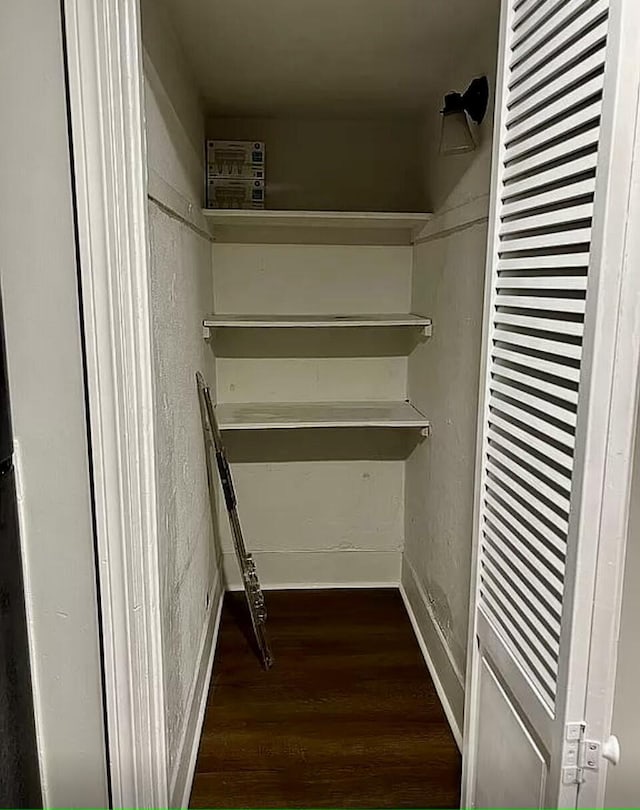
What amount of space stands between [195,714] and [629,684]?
1.56 metres

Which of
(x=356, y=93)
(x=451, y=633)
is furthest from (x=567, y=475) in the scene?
(x=356, y=93)

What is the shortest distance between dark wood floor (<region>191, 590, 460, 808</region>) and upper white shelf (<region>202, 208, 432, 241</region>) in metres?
1.73

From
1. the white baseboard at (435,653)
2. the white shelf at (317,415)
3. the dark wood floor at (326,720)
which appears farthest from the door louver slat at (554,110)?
the dark wood floor at (326,720)

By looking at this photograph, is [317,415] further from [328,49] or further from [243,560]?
[328,49]

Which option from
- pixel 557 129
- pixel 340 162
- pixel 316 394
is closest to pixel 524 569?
pixel 557 129

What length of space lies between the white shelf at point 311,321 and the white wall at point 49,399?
58.9 inches

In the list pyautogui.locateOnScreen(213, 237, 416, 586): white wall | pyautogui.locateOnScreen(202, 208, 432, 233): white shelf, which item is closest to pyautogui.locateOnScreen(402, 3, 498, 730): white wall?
pyautogui.locateOnScreen(202, 208, 432, 233): white shelf

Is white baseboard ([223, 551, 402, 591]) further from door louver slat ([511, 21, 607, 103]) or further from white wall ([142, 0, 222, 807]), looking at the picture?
door louver slat ([511, 21, 607, 103])

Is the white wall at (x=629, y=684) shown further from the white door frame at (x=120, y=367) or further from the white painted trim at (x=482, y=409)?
the white door frame at (x=120, y=367)

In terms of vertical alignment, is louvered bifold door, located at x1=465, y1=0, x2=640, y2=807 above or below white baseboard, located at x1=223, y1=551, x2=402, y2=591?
above

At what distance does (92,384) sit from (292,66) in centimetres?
169

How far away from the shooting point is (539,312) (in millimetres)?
1216

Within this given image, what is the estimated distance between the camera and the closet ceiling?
1.89m

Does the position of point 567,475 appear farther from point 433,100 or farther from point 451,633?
point 433,100
